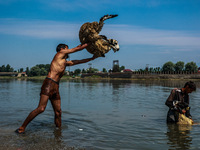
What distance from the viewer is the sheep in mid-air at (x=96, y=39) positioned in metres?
5.81

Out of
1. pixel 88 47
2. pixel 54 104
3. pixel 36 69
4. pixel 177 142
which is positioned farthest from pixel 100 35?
pixel 36 69

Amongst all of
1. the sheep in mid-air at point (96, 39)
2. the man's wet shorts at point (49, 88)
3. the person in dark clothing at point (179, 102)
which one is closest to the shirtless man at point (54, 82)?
the man's wet shorts at point (49, 88)

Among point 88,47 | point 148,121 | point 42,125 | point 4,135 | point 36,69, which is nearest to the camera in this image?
point 4,135

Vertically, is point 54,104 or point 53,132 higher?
point 54,104

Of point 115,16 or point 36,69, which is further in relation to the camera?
point 36,69

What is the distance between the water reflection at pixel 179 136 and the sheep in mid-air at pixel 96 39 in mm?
A: 2578

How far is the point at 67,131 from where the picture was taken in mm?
6387

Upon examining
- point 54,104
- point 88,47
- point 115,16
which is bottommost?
point 54,104

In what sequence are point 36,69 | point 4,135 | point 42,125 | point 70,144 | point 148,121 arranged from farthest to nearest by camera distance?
1. point 36,69
2. point 148,121
3. point 42,125
4. point 4,135
5. point 70,144

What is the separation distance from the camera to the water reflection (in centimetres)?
527

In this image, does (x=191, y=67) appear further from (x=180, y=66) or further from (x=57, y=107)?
(x=57, y=107)

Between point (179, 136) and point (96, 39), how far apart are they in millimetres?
3204

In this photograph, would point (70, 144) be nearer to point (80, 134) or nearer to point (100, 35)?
point (80, 134)

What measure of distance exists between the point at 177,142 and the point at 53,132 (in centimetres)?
309
